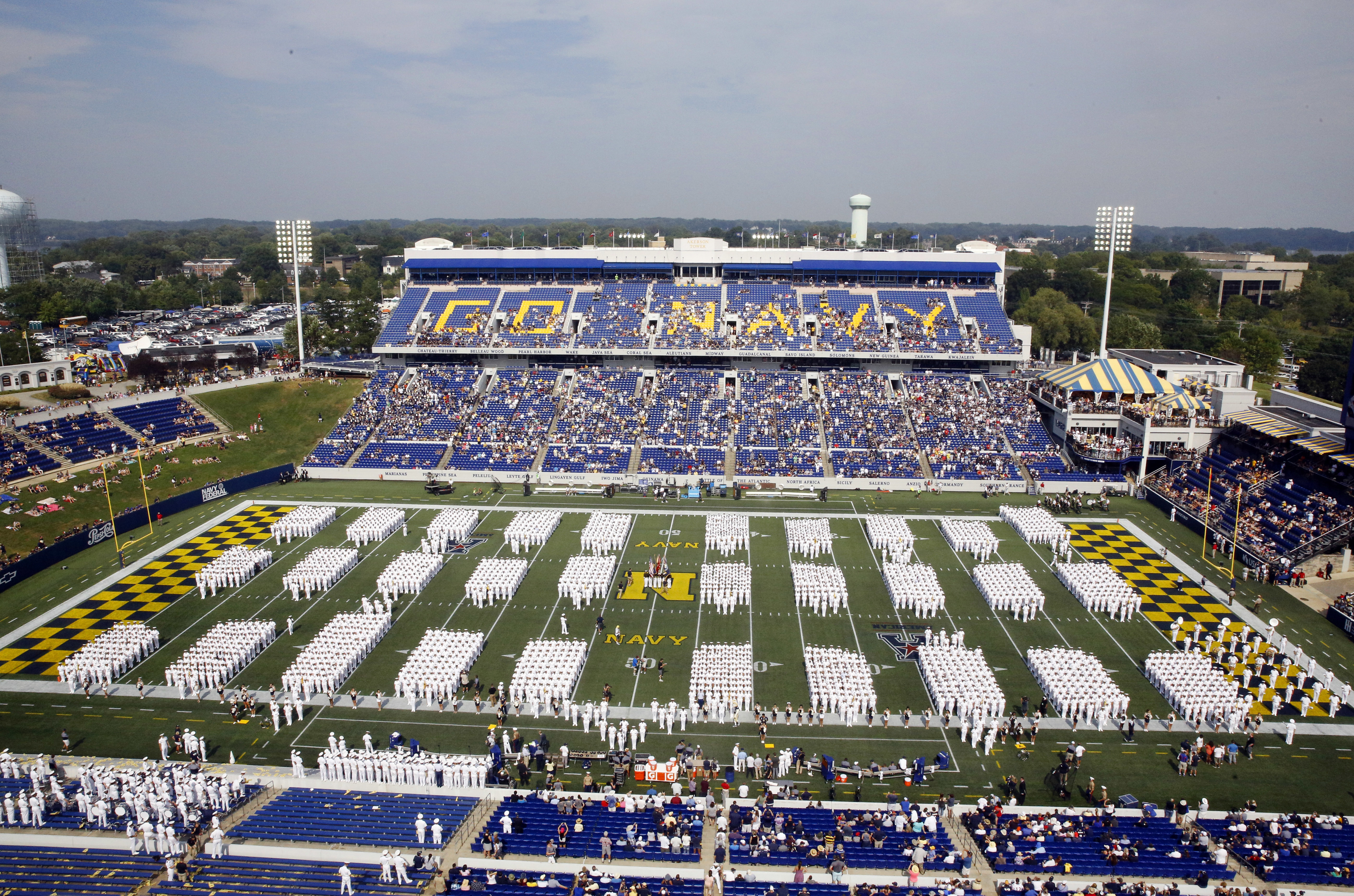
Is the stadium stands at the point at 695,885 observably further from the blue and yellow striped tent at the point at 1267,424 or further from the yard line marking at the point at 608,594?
the blue and yellow striped tent at the point at 1267,424

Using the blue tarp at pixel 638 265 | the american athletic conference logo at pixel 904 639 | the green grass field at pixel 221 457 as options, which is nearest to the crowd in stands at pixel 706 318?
the blue tarp at pixel 638 265

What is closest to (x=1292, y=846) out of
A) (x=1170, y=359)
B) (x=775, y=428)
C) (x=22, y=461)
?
(x=775, y=428)

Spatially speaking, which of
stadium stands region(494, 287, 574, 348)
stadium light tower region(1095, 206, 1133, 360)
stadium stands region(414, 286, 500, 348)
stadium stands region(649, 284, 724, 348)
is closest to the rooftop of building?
stadium light tower region(1095, 206, 1133, 360)

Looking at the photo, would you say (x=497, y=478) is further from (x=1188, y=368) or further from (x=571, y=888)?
(x=1188, y=368)

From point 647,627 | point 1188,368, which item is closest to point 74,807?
point 647,627

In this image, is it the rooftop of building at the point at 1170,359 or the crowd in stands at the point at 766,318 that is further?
the crowd in stands at the point at 766,318
